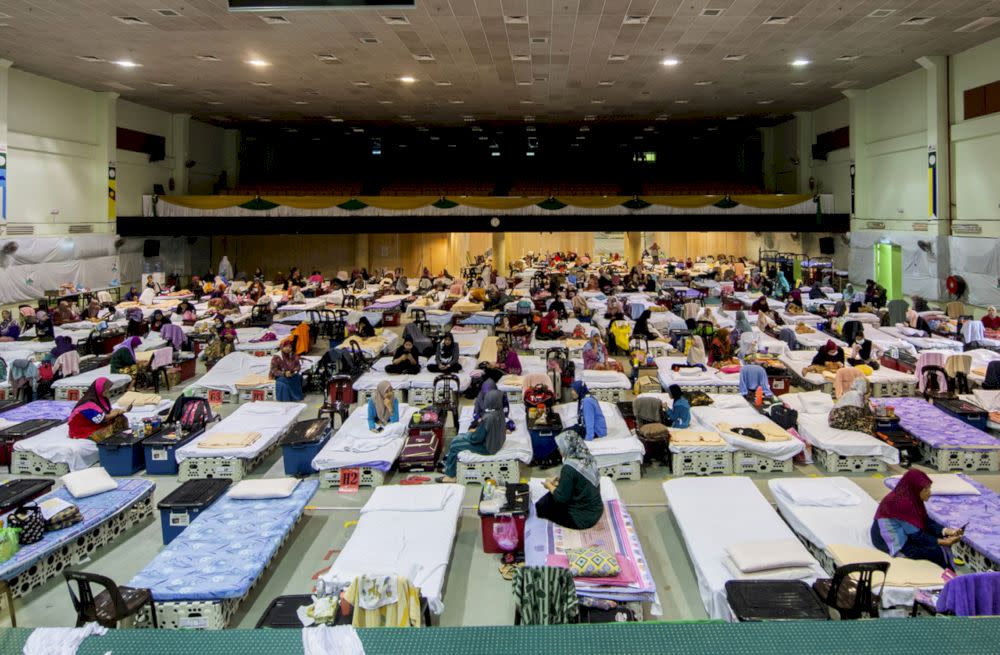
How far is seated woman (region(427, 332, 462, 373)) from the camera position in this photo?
13422 mm

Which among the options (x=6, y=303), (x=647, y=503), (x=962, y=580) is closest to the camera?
(x=962, y=580)

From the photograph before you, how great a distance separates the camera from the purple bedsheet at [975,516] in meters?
6.57

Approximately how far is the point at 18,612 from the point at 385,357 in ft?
29.9

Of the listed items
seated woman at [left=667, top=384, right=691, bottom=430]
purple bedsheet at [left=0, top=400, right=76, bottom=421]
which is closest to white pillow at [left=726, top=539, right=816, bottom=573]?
seated woman at [left=667, top=384, right=691, bottom=430]

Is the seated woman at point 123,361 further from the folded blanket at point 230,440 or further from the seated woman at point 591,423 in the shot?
the seated woman at point 591,423

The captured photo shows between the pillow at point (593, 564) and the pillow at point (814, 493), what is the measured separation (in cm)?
242

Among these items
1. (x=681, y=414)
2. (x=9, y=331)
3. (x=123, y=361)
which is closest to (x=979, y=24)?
(x=681, y=414)

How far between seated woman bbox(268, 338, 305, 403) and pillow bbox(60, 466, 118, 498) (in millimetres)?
4580

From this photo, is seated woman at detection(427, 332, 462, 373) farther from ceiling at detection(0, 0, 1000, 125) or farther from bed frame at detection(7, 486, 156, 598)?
ceiling at detection(0, 0, 1000, 125)

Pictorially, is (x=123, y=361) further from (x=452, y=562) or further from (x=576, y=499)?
(x=576, y=499)

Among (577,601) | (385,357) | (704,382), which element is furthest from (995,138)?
(577,601)

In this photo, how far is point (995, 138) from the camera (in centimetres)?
1912

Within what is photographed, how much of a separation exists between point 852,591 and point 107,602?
17.9 ft

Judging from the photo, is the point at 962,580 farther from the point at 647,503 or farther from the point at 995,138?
the point at 995,138
